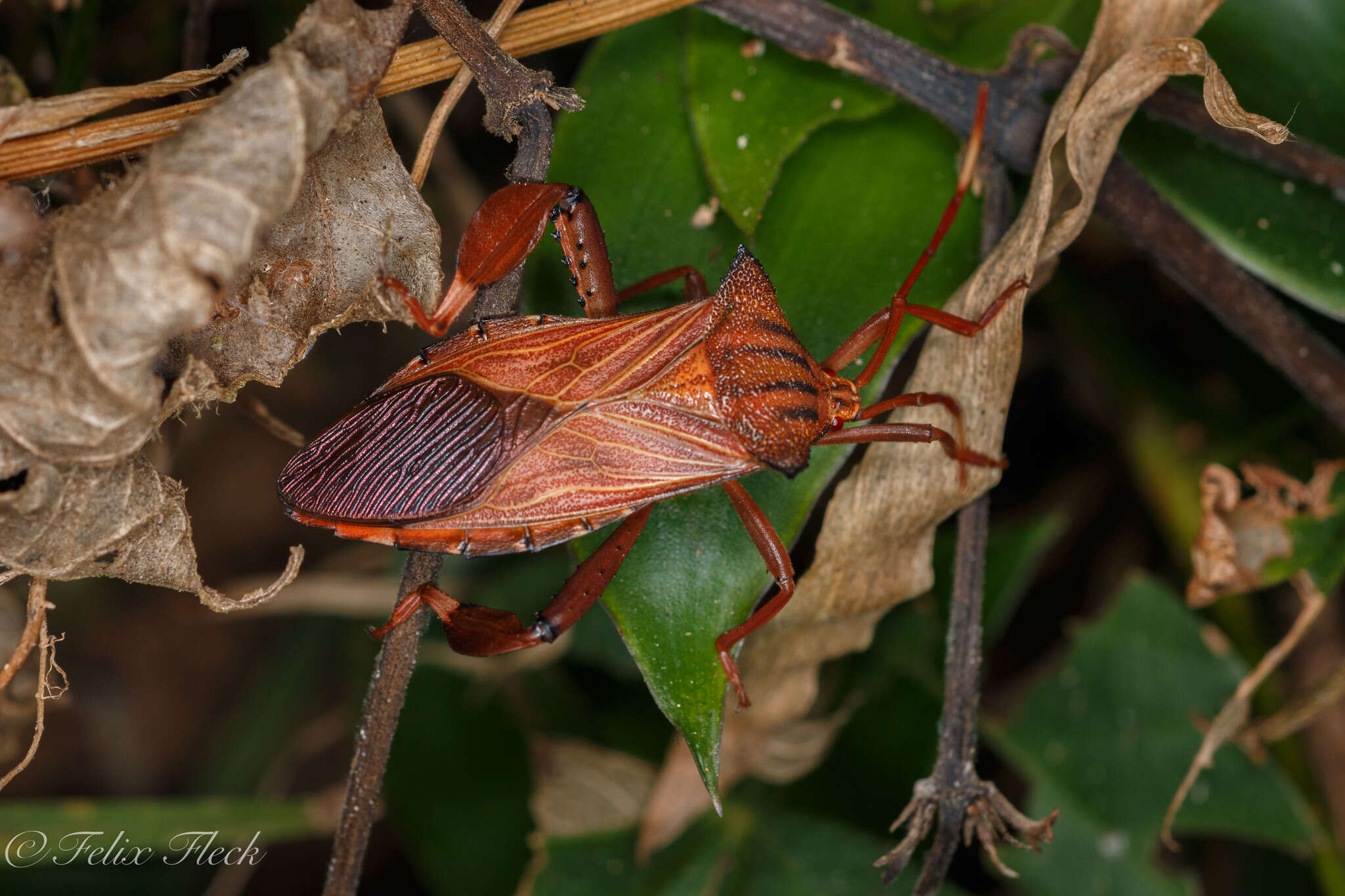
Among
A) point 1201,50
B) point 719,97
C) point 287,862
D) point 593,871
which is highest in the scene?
point 1201,50

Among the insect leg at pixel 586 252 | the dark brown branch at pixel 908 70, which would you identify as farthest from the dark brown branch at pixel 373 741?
the dark brown branch at pixel 908 70

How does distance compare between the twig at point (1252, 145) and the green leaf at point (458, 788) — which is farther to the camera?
the green leaf at point (458, 788)

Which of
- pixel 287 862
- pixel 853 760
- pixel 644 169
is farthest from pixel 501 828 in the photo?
pixel 644 169

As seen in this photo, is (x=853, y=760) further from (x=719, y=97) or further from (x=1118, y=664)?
(x=719, y=97)

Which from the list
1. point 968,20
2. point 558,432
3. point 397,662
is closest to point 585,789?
point 397,662

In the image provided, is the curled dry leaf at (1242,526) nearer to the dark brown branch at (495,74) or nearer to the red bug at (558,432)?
the red bug at (558,432)
